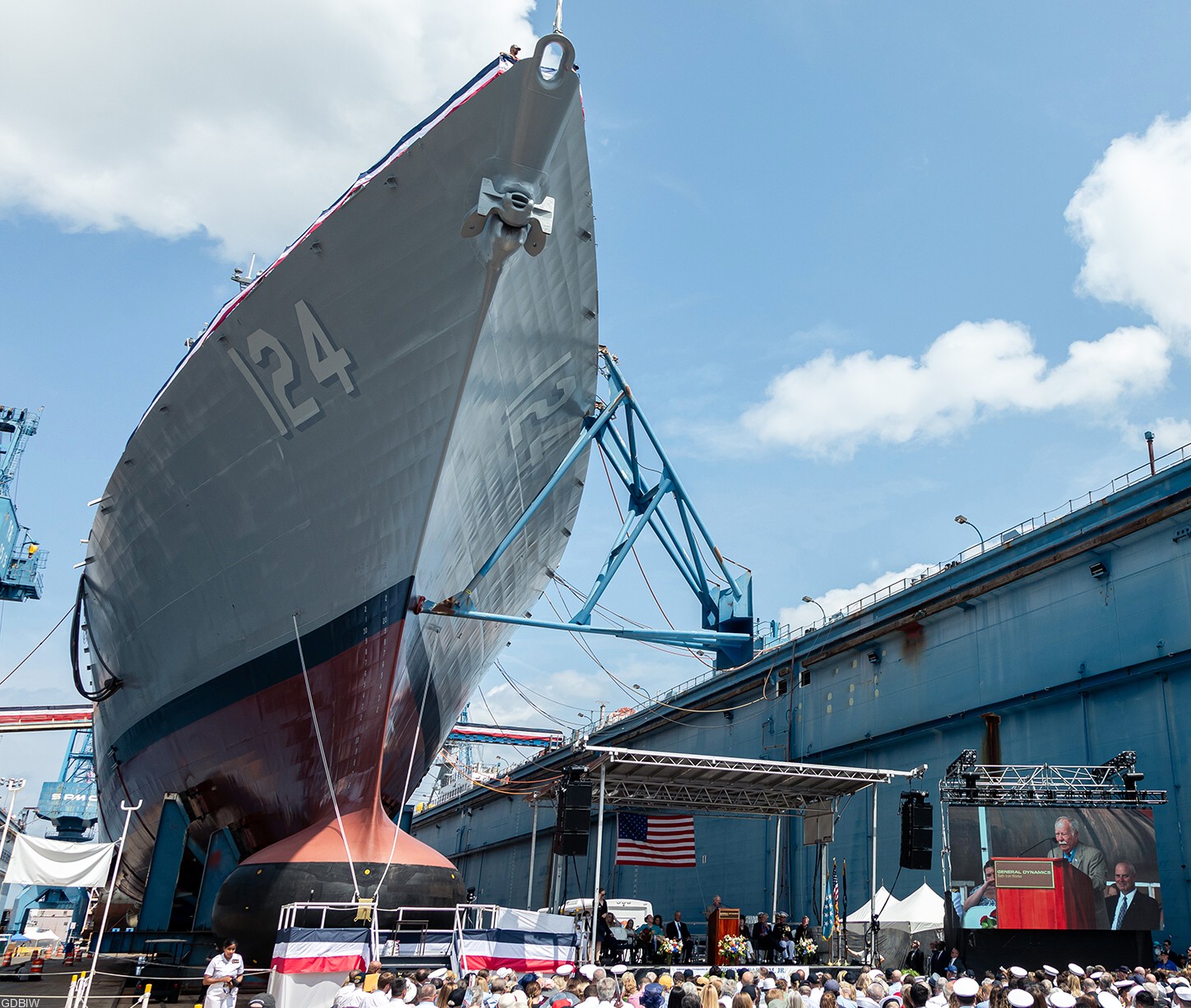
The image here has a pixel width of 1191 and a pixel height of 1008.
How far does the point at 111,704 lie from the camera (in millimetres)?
16375

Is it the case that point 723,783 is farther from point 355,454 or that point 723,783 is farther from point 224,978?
point 224,978

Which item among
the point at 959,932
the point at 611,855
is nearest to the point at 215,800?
the point at 959,932

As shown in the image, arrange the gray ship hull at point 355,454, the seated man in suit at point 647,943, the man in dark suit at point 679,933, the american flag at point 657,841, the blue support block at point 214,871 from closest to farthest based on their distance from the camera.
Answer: the gray ship hull at point 355,454 < the blue support block at point 214,871 < the seated man in suit at point 647,943 < the man in dark suit at point 679,933 < the american flag at point 657,841

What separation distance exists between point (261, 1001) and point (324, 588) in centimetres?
548

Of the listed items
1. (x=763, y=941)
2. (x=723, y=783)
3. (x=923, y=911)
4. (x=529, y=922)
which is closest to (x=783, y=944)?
(x=763, y=941)

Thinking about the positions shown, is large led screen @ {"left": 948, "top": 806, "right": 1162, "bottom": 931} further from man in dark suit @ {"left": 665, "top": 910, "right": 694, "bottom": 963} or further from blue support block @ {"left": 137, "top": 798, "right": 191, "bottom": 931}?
blue support block @ {"left": 137, "top": 798, "right": 191, "bottom": 931}

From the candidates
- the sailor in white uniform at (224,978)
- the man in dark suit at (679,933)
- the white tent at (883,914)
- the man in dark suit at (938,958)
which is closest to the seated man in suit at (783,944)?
the man in dark suit at (679,933)

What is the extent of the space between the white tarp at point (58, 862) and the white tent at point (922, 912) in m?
14.6

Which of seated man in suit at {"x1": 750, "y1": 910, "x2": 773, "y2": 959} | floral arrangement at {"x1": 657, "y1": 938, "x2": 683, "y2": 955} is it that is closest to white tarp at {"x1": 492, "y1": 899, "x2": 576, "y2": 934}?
floral arrangement at {"x1": 657, "y1": 938, "x2": 683, "y2": 955}

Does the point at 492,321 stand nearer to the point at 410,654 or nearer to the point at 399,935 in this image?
the point at 410,654

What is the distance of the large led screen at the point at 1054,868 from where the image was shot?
14289 mm

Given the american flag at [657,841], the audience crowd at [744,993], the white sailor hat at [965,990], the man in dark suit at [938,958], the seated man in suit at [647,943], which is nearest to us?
the white sailor hat at [965,990]

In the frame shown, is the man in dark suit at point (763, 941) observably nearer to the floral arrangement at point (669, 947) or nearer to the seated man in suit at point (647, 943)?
the floral arrangement at point (669, 947)

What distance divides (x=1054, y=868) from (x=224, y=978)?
40.2 ft
